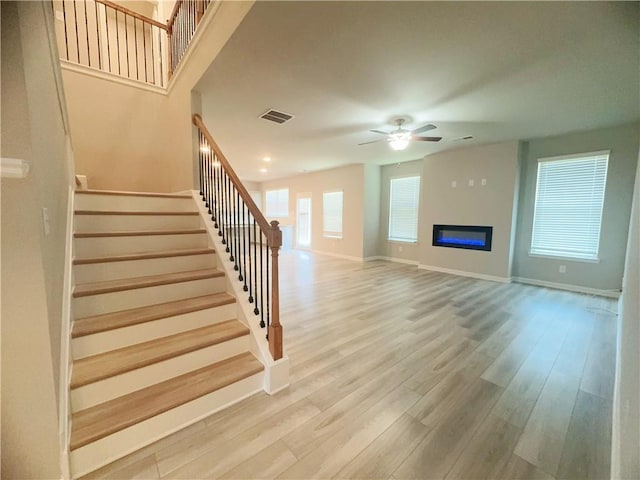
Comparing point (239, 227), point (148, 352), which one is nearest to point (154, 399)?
point (148, 352)

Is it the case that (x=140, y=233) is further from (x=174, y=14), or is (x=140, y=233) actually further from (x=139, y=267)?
(x=174, y=14)

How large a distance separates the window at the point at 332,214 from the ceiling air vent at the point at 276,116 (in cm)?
404

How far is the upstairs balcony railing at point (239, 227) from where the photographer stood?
188 cm

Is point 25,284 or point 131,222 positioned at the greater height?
point 131,222

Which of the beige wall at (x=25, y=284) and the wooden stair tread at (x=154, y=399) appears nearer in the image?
the beige wall at (x=25, y=284)

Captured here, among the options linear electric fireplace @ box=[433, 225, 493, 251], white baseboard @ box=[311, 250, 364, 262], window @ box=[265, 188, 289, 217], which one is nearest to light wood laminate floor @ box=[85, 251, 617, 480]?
linear electric fireplace @ box=[433, 225, 493, 251]

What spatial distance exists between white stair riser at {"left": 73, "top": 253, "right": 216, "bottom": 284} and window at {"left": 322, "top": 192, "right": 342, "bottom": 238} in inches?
220

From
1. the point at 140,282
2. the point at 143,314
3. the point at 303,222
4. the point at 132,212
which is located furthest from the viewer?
the point at 303,222

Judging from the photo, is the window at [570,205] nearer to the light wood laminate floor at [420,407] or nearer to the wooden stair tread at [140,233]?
the light wood laminate floor at [420,407]

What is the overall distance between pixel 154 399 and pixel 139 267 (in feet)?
3.64

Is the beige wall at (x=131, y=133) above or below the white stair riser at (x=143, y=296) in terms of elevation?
above

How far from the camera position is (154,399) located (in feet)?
5.08

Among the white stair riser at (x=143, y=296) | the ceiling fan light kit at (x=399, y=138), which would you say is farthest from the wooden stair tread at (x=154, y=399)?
the ceiling fan light kit at (x=399, y=138)

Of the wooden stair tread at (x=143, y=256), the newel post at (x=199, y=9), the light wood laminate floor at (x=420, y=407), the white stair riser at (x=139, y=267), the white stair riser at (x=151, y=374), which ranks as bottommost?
the light wood laminate floor at (x=420, y=407)
